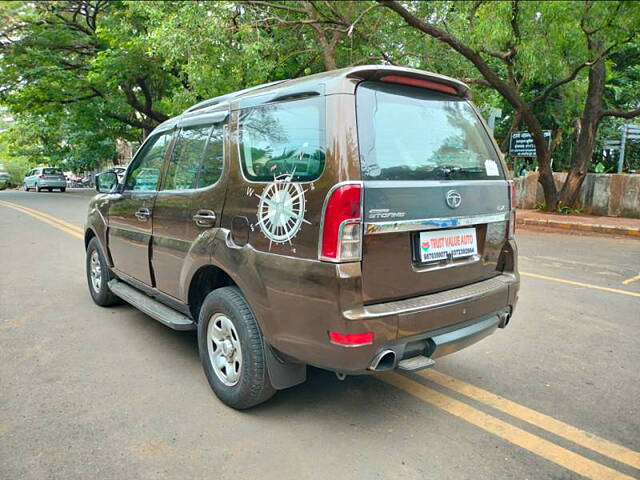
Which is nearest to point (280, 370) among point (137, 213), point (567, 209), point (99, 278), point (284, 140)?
point (284, 140)

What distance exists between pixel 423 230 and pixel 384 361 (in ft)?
2.37

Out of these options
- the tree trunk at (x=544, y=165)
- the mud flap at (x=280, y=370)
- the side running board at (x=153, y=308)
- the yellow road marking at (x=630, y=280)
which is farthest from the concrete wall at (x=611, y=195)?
the mud flap at (x=280, y=370)

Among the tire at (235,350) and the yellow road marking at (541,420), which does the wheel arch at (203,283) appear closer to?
the tire at (235,350)

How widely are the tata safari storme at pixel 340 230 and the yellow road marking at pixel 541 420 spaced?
499 mm

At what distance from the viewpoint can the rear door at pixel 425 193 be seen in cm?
255

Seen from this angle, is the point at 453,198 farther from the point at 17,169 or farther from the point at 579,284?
the point at 17,169

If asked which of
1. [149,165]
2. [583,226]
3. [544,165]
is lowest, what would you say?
[583,226]

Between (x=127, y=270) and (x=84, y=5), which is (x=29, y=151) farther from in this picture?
(x=127, y=270)

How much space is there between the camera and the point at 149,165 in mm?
4289

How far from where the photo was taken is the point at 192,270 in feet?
10.9

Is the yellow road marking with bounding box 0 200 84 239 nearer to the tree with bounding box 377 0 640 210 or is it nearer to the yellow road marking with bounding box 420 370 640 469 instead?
the tree with bounding box 377 0 640 210

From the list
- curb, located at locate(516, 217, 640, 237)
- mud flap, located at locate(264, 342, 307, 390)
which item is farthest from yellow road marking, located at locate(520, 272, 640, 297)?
curb, located at locate(516, 217, 640, 237)

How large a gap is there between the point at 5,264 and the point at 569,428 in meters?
7.60

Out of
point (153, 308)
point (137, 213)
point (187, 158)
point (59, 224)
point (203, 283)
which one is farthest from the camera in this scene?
point (59, 224)
